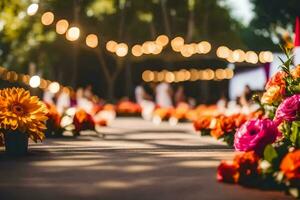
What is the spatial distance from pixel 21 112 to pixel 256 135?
278 centimetres

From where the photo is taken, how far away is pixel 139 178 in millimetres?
5398

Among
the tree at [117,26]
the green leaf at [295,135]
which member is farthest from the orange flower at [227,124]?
the tree at [117,26]

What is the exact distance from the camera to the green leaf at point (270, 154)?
5070mm

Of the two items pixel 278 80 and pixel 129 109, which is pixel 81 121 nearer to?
pixel 278 80

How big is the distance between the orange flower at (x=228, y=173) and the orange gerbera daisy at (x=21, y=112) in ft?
8.78

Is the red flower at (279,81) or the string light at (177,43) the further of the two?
the string light at (177,43)

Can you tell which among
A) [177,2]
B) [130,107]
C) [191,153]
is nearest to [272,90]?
[191,153]

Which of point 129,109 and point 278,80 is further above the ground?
point 129,109

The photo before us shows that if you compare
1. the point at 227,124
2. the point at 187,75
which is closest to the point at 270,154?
the point at 227,124

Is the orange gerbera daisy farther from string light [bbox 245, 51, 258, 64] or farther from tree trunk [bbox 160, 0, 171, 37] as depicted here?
tree trunk [bbox 160, 0, 171, 37]

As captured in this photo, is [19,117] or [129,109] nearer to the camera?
[19,117]

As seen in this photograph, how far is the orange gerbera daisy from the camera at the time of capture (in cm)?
714

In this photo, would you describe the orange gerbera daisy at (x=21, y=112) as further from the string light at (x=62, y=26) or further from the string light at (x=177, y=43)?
the string light at (x=177, y=43)

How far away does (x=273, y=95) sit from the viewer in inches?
258
